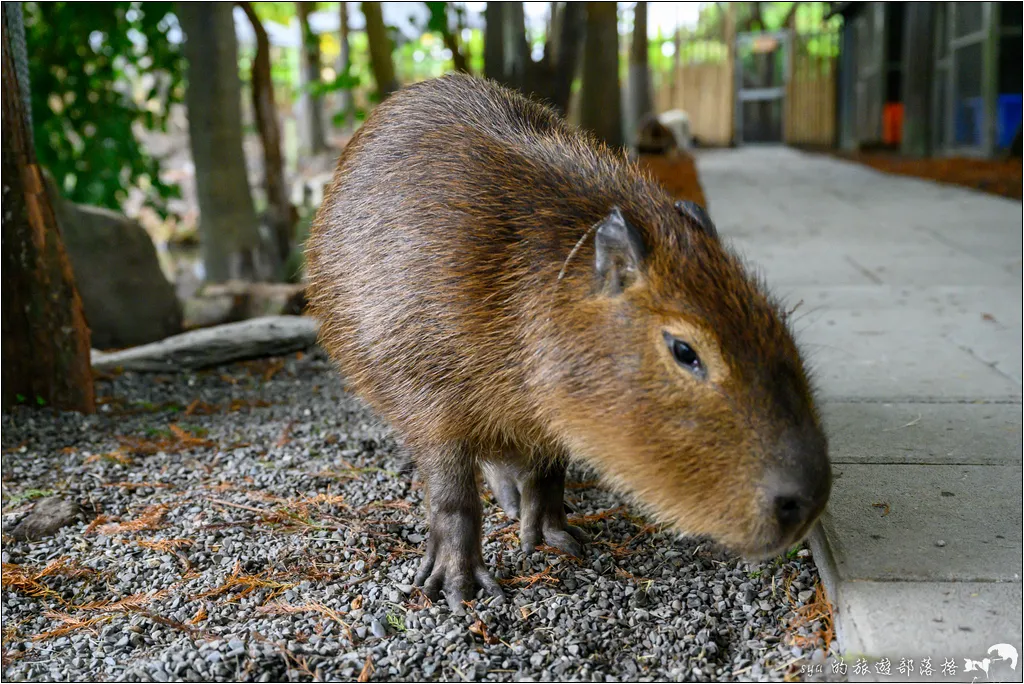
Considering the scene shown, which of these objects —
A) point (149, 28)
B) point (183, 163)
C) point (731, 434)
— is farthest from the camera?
point (183, 163)

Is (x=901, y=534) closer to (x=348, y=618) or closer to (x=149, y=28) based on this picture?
(x=348, y=618)

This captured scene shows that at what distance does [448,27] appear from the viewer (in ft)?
23.1

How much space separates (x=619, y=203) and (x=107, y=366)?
297 cm

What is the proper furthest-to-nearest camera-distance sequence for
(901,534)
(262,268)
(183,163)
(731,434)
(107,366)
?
(183,163) < (262,268) < (107,366) < (901,534) < (731,434)

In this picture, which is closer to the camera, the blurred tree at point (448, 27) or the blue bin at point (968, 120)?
the blurred tree at point (448, 27)

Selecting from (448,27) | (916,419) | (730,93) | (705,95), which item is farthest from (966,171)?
(705,95)

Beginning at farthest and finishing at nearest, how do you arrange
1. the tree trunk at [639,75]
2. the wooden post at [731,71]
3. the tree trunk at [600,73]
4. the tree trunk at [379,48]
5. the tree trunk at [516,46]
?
the wooden post at [731,71] < the tree trunk at [639,75] < the tree trunk at [600,73] < the tree trunk at [379,48] < the tree trunk at [516,46]

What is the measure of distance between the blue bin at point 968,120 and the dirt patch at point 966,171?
12.4 inches

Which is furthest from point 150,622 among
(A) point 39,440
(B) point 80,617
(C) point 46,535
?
(A) point 39,440

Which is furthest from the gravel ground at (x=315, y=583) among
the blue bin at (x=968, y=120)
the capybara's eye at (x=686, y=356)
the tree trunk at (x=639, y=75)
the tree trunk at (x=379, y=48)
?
the tree trunk at (x=639, y=75)

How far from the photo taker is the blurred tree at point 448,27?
6.06 meters

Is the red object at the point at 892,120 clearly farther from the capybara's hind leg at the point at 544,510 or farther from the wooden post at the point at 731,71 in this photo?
the capybara's hind leg at the point at 544,510

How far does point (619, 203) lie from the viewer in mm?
2381

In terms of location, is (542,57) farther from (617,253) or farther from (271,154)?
(617,253)
